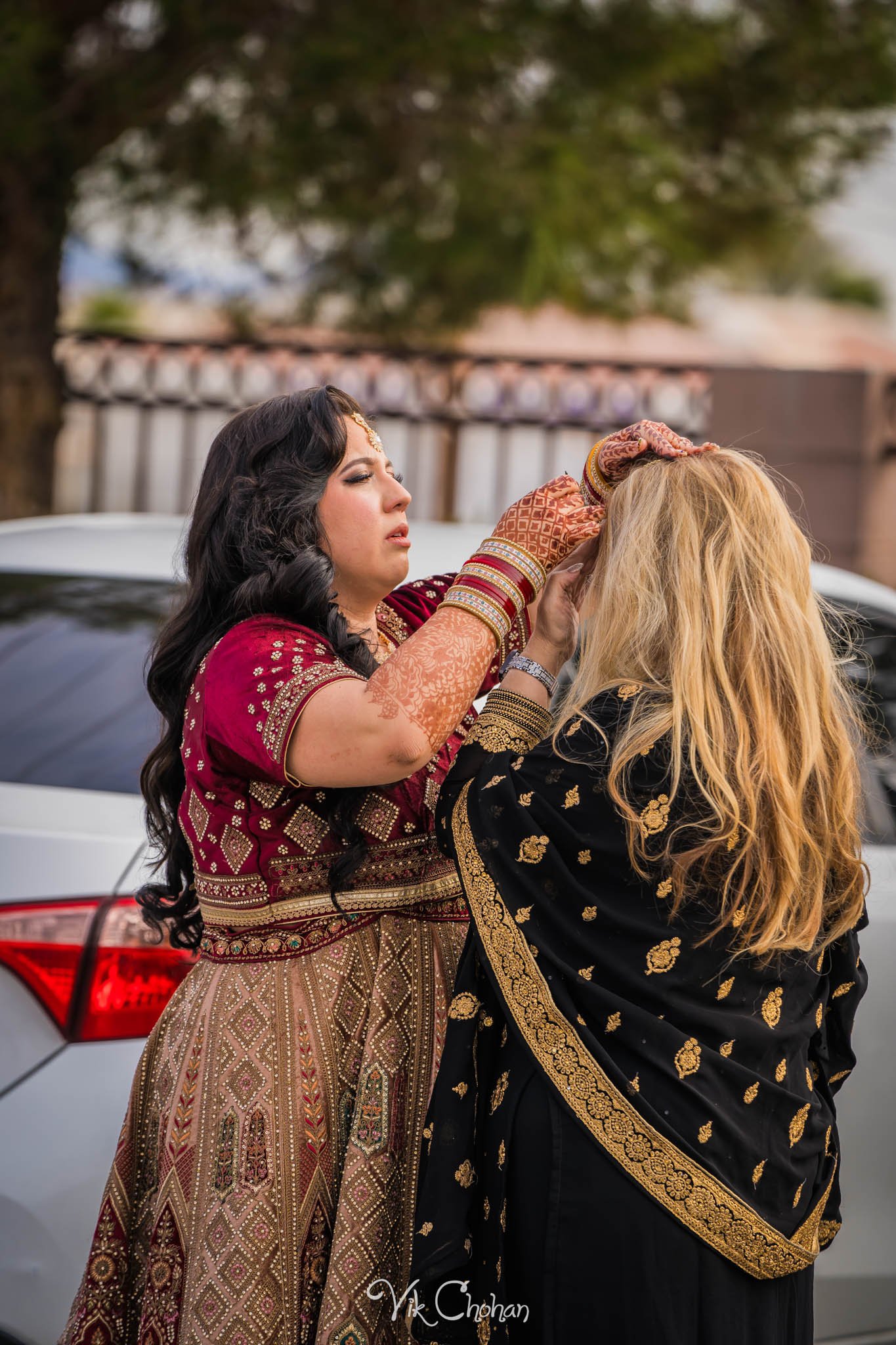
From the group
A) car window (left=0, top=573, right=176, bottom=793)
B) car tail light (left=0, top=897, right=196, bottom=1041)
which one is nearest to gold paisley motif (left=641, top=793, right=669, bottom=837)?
car tail light (left=0, top=897, right=196, bottom=1041)

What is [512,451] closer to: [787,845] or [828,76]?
[828,76]

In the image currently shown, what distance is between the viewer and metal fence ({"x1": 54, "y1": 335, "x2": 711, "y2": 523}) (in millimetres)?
7359

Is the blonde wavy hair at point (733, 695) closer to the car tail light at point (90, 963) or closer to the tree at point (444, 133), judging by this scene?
the car tail light at point (90, 963)

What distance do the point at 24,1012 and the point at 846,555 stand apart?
569 cm

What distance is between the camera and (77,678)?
2.65m

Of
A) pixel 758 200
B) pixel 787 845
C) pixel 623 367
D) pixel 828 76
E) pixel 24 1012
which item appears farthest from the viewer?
pixel 623 367

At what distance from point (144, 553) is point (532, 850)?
5.33 ft

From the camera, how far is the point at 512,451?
764cm

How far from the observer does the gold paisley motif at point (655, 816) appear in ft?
5.08

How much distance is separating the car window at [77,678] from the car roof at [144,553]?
0.04m

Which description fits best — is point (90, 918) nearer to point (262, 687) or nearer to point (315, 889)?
point (315, 889)

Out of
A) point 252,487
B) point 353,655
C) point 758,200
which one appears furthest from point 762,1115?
point 758,200
